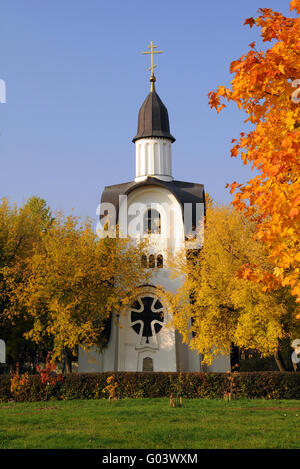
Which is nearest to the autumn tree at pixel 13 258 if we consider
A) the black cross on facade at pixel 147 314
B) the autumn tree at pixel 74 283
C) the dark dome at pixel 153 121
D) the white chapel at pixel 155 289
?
the autumn tree at pixel 74 283

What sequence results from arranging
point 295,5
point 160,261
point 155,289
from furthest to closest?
point 160,261 → point 155,289 → point 295,5

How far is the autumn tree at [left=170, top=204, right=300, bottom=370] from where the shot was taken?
22.5 metres

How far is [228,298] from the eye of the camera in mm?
24281

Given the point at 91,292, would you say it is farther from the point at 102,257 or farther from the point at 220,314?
the point at 220,314

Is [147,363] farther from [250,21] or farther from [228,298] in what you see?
[250,21]

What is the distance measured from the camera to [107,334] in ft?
95.7

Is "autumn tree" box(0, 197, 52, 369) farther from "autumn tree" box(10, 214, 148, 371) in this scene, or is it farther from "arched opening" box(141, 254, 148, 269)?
"arched opening" box(141, 254, 148, 269)

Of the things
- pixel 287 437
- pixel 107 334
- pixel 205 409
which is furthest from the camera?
pixel 107 334

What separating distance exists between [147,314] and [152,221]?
5271 millimetres

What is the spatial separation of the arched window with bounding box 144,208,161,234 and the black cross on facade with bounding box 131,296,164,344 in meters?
3.89

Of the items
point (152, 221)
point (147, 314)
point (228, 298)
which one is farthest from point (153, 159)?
point (228, 298)

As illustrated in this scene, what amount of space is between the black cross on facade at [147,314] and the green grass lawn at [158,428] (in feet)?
39.3
